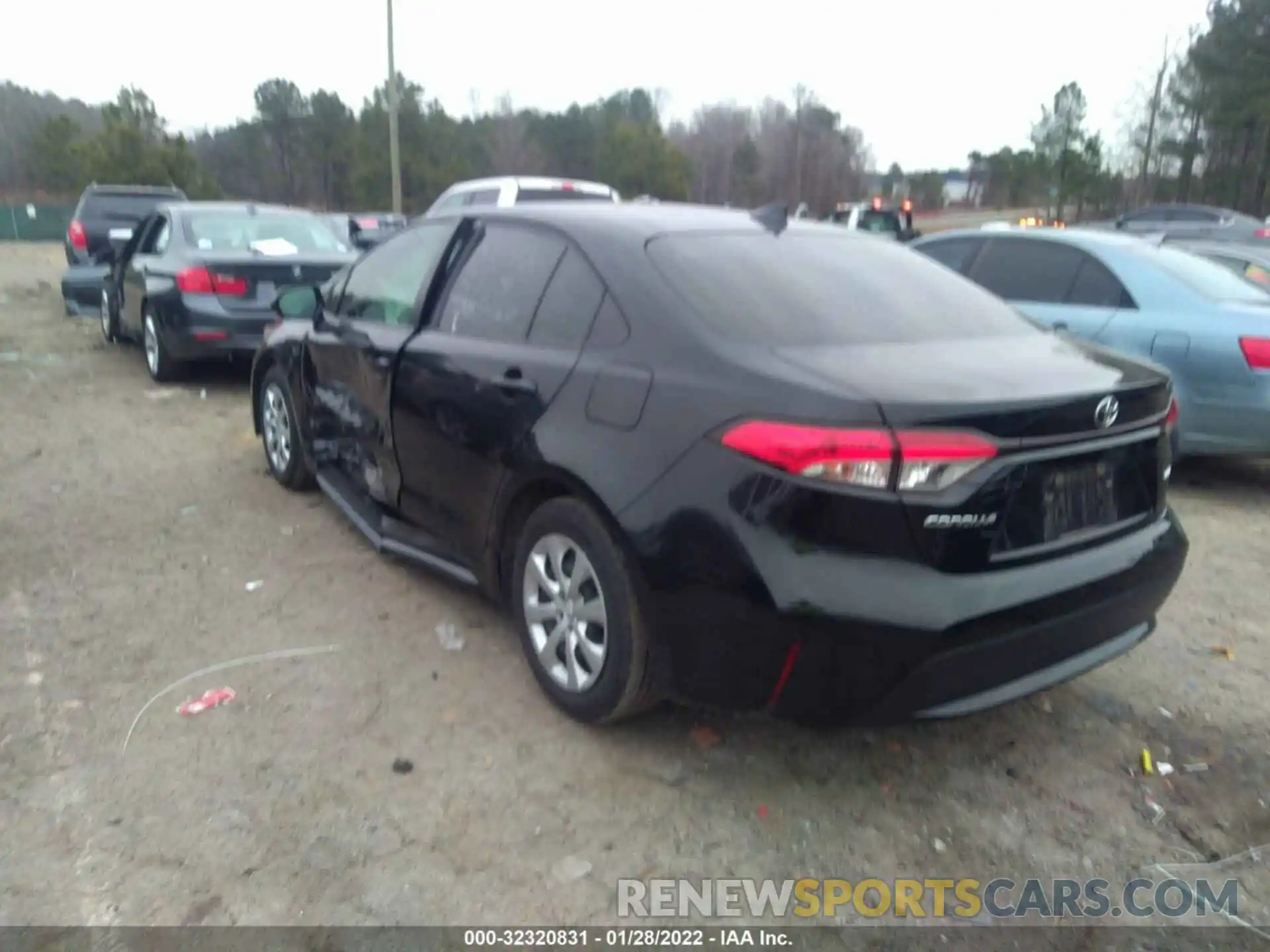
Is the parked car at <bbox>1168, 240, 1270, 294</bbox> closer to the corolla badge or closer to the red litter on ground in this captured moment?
the corolla badge

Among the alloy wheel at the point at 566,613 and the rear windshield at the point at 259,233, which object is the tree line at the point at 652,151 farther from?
the alloy wheel at the point at 566,613

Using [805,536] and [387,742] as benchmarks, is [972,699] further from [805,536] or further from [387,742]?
[387,742]

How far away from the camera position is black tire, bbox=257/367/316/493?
547 centimetres

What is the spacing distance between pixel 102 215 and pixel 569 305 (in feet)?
46.6

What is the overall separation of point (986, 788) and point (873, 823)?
1.38 feet

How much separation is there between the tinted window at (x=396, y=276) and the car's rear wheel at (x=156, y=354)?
173 inches

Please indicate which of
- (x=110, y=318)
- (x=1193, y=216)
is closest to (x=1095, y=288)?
(x=110, y=318)

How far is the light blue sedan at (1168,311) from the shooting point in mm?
5672

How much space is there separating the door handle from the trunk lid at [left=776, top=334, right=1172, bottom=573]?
0.89m

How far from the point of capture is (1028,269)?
22.3ft

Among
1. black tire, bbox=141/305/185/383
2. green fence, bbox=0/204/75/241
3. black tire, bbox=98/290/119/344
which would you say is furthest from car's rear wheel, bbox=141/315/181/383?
green fence, bbox=0/204/75/241

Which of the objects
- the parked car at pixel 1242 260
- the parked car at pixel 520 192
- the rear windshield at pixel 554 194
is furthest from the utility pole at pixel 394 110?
the parked car at pixel 1242 260

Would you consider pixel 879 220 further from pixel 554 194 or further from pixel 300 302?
pixel 300 302

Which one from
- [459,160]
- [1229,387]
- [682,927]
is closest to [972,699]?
[682,927]
